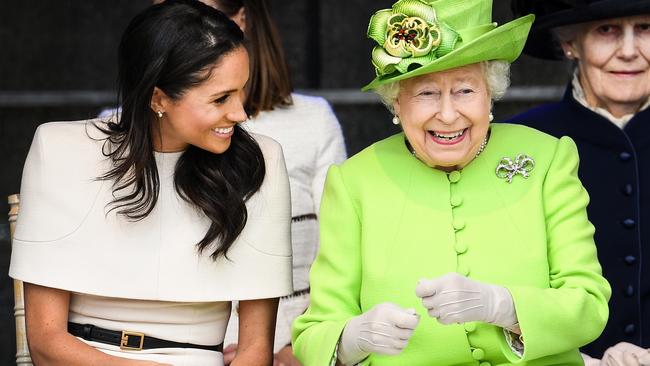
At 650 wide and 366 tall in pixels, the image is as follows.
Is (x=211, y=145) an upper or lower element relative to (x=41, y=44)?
lower

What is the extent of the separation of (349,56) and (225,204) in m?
2.91

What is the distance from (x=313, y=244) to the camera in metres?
4.90

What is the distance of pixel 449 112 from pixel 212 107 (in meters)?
0.66

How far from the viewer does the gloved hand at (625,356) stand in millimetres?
4000

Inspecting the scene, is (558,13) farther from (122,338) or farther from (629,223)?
(122,338)

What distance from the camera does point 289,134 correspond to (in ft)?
16.0

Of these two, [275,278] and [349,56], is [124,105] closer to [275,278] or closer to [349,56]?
[275,278]

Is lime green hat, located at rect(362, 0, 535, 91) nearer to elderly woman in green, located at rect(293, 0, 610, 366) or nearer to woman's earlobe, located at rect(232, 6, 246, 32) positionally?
elderly woman in green, located at rect(293, 0, 610, 366)

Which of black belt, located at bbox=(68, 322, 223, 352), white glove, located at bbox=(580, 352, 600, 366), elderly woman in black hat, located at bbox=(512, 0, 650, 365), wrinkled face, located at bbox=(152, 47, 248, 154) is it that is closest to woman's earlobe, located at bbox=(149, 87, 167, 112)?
wrinkled face, located at bbox=(152, 47, 248, 154)

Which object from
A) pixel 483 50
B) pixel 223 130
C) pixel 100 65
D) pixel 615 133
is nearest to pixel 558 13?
pixel 615 133

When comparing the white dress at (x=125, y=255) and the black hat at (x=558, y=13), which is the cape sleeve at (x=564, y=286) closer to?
the black hat at (x=558, y=13)

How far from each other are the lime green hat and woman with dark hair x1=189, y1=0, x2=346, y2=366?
0.91 metres

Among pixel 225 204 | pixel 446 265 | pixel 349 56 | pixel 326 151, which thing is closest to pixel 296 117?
pixel 326 151

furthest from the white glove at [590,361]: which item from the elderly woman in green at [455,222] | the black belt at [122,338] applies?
the black belt at [122,338]
